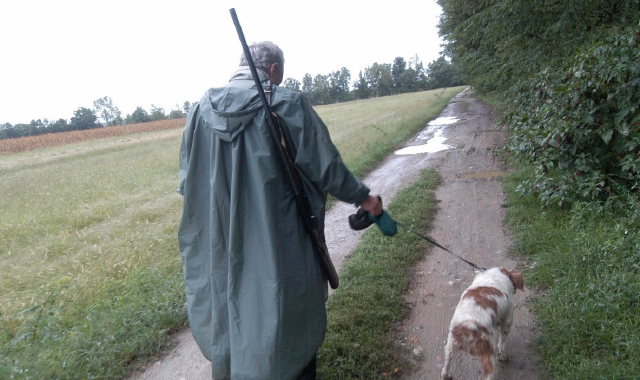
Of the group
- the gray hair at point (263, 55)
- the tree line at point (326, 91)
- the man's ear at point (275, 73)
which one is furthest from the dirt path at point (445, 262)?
the tree line at point (326, 91)

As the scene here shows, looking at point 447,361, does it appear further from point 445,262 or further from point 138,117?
point 138,117

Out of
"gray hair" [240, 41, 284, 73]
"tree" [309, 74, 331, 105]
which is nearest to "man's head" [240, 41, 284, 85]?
"gray hair" [240, 41, 284, 73]

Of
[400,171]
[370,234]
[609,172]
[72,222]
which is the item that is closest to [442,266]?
[370,234]

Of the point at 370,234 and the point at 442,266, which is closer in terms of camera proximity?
the point at 442,266

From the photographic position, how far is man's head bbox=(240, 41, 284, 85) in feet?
7.50

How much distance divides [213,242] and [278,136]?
0.70 metres

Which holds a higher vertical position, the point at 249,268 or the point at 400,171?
the point at 249,268

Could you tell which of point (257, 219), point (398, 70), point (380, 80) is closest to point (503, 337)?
point (257, 219)

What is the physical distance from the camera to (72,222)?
7570 millimetres

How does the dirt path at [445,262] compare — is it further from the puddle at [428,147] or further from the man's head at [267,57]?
the man's head at [267,57]

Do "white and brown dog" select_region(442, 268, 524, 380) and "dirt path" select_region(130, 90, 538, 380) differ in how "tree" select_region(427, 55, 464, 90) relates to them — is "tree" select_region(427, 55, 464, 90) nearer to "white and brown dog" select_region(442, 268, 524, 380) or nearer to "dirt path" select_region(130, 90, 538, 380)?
"dirt path" select_region(130, 90, 538, 380)

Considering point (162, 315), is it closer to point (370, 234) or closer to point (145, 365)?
point (145, 365)

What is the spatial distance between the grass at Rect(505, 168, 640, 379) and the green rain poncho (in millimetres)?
1864

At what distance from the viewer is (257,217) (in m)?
2.09
